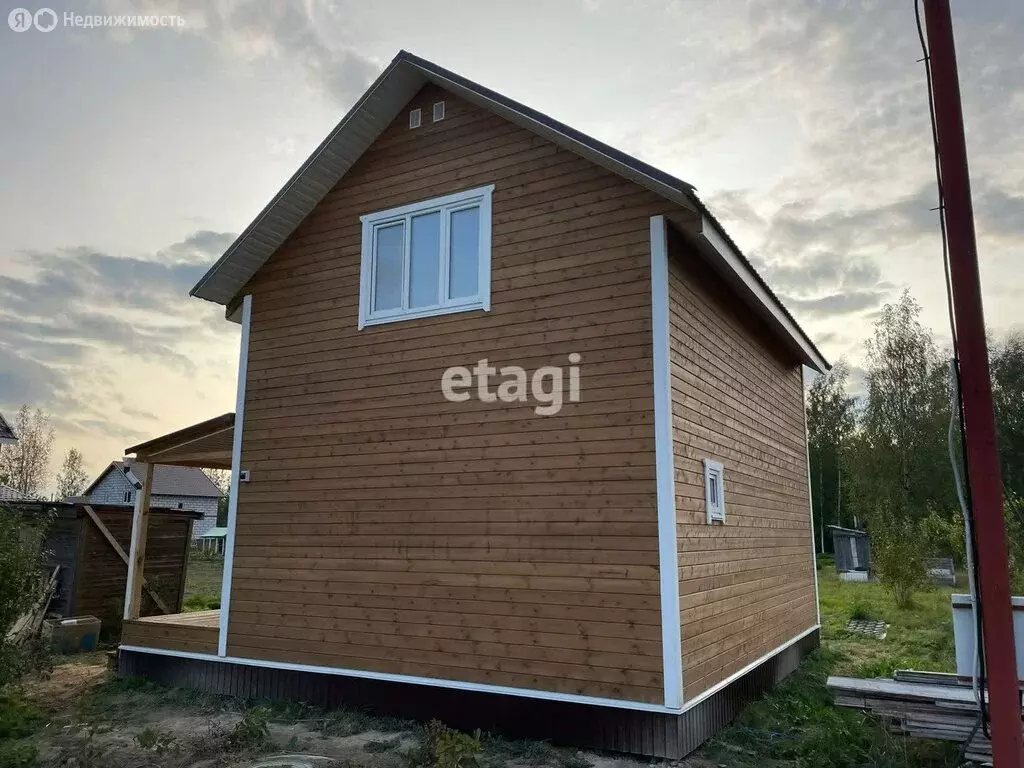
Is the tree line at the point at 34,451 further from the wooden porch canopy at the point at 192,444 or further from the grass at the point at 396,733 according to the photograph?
the grass at the point at 396,733

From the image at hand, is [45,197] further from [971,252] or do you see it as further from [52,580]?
[971,252]

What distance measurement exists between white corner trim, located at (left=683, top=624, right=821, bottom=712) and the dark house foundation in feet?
0.25

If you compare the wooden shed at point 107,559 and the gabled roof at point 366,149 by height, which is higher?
the gabled roof at point 366,149

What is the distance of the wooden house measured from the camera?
6.05 m

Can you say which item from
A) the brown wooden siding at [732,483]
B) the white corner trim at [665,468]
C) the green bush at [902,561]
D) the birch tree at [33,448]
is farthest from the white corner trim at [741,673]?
Result: the birch tree at [33,448]

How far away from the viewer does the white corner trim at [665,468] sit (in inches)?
222

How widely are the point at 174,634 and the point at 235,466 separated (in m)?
2.07

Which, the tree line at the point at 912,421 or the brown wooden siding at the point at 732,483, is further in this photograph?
the tree line at the point at 912,421

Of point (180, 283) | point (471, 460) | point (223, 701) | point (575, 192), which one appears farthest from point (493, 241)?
point (180, 283)

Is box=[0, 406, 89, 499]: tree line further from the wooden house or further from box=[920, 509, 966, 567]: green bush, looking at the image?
box=[920, 509, 966, 567]: green bush

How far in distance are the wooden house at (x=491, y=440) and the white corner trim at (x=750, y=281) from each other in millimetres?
43

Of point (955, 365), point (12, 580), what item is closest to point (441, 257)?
point (955, 365)

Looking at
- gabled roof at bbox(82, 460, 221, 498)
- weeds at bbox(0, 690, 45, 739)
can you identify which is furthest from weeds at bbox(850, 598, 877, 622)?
gabled roof at bbox(82, 460, 221, 498)

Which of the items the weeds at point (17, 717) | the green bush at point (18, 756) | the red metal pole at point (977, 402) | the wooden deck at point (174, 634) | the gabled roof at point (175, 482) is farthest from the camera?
the gabled roof at point (175, 482)
